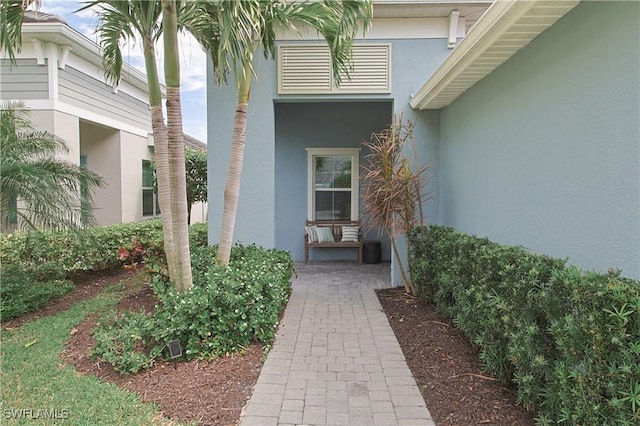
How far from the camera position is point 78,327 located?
14.5 feet

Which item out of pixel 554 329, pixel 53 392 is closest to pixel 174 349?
pixel 53 392

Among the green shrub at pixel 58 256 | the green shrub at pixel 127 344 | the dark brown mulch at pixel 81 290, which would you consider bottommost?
the dark brown mulch at pixel 81 290

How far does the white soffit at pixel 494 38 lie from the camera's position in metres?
2.92

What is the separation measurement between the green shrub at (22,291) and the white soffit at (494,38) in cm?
603

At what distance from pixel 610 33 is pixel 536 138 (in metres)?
1.05

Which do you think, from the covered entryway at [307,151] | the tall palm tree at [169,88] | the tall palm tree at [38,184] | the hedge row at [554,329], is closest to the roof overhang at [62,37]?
the tall palm tree at [38,184]

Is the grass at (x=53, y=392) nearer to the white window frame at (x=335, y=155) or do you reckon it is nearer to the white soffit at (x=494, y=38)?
the white soffit at (x=494, y=38)

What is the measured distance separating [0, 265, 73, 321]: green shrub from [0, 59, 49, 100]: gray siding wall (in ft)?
14.1

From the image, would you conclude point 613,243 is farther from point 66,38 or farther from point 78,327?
point 66,38

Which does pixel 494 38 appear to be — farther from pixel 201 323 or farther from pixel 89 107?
pixel 89 107

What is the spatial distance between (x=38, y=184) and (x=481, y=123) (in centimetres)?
557

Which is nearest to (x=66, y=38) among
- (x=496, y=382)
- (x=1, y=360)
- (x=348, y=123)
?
(x=348, y=123)

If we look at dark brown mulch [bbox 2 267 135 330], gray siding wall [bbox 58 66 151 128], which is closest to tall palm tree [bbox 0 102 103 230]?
dark brown mulch [bbox 2 267 135 330]

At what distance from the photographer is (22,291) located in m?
5.03
